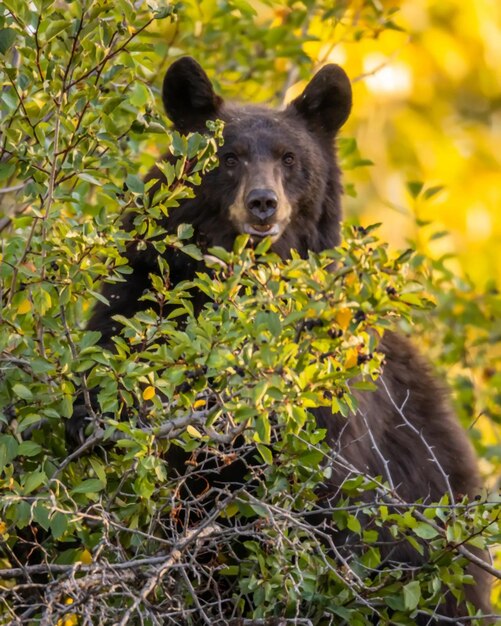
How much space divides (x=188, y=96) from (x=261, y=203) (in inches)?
27.3

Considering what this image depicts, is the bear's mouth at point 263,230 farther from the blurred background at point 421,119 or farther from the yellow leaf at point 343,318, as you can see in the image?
the yellow leaf at point 343,318

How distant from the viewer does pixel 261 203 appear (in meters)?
4.62

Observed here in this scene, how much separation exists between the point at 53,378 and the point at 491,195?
889 centimetres

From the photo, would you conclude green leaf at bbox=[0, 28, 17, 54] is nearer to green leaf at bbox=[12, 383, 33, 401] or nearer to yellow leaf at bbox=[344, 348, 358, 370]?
green leaf at bbox=[12, 383, 33, 401]

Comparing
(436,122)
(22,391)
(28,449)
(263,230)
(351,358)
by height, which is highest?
(351,358)

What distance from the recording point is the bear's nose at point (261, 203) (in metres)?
4.62

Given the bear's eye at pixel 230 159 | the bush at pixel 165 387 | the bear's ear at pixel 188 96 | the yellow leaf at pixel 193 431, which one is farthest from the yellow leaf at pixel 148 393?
the bear's ear at pixel 188 96

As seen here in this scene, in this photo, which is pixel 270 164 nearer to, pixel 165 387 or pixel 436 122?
pixel 165 387

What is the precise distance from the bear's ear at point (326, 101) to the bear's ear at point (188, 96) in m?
0.36

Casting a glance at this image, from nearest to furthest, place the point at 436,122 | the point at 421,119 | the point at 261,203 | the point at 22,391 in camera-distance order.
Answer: the point at 22,391
the point at 261,203
the point at 421,119
the point at 436,122

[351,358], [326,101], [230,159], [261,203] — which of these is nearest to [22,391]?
[351,358]

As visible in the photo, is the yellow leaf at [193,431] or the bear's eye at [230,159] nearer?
the yellow leaf at [193,431]

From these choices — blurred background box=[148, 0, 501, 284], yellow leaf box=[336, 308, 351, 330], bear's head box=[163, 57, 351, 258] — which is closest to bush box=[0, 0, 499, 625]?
yellow leaf box=[336, 308, 351, 330]

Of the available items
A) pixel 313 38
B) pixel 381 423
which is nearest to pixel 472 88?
pixel 313 38
